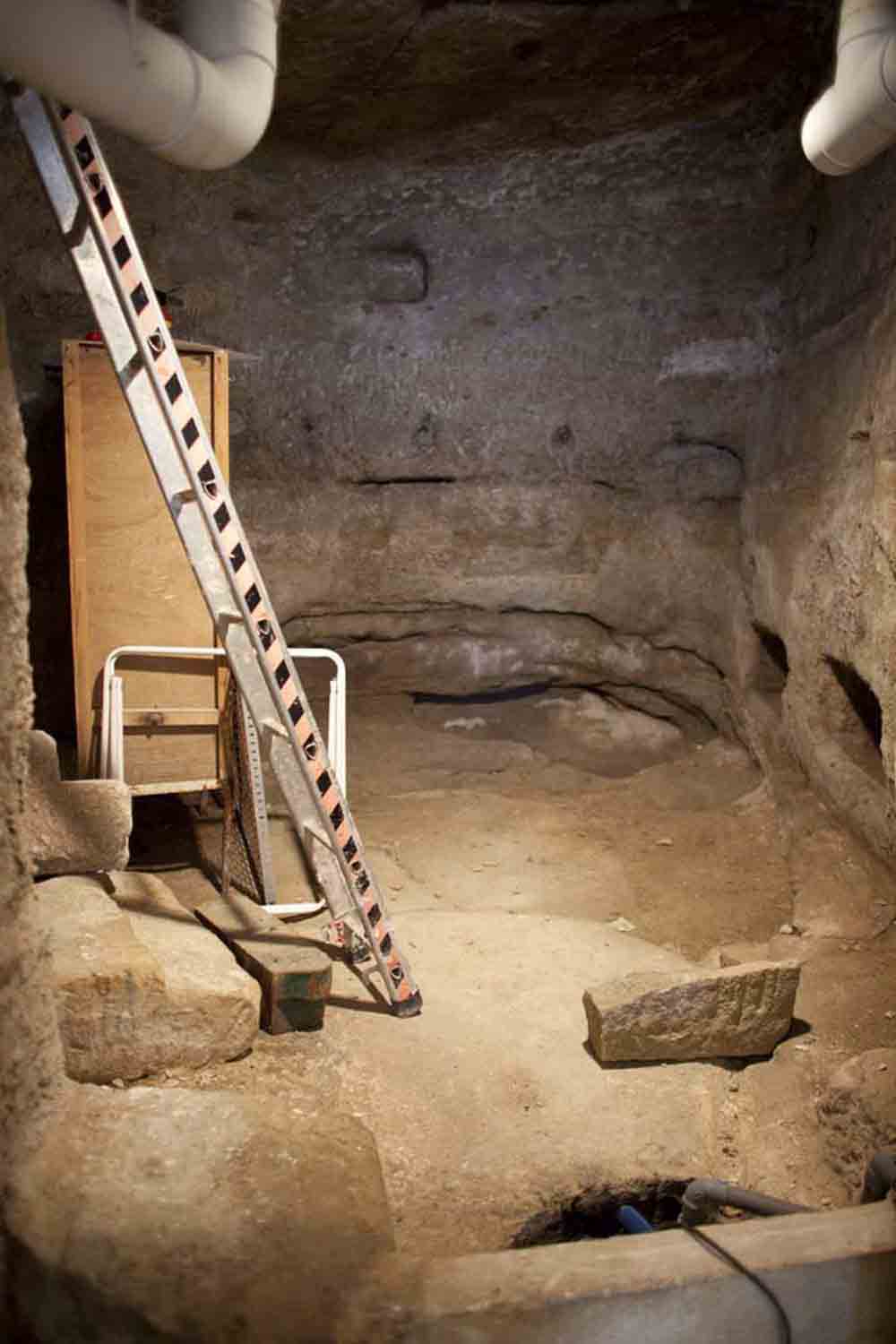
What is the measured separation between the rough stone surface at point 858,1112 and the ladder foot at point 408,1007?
138 centimetres

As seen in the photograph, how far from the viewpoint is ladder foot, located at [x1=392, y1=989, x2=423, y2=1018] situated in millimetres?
3754

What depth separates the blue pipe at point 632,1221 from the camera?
2.71 metres

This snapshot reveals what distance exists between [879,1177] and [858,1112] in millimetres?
583

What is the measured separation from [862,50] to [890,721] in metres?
2.18

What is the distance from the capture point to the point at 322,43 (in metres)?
4.79

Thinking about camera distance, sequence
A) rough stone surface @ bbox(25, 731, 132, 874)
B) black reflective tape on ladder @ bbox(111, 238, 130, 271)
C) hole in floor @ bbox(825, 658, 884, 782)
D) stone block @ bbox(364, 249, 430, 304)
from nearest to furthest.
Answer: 1. black reflective tape on ladder @ bbox(111, 238, 130, 271)
2. rough stone surface @ bbox(25, 731, 132, 874)
3. hole in floor @ bbox(825, 658, 884, 782)
4. stone block @ bbox(364, 249, 430, 304)

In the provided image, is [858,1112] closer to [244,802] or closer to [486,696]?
[244,802]

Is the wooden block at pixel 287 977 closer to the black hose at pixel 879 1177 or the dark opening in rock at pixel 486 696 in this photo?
the black hose at pixel 879 1177

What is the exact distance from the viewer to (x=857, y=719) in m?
4.80

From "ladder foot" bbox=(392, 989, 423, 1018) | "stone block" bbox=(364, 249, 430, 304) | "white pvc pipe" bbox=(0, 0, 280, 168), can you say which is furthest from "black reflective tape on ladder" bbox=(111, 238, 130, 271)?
"stone block" bbox=(364, 249, 430, 304)

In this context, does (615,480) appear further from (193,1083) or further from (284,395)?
(193,1083)

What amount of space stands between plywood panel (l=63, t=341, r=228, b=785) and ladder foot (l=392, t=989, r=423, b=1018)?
143cm

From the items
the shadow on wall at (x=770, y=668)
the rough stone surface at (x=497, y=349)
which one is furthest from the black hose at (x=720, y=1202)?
the rough stone surface at (x=497, y=349)

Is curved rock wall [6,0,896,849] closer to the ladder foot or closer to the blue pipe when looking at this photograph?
the ladder foot
